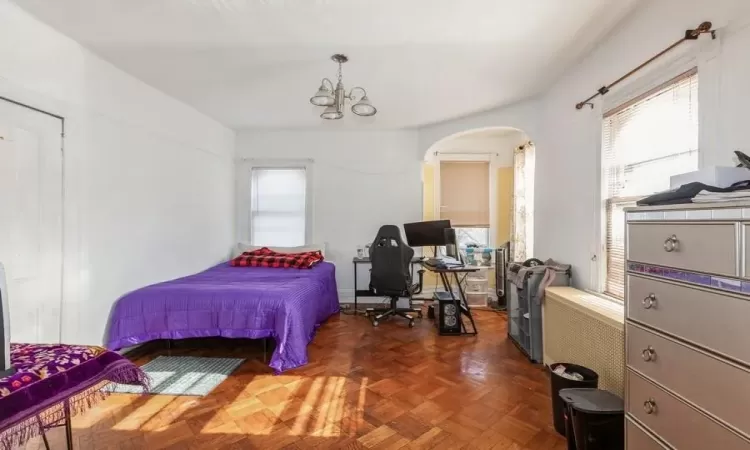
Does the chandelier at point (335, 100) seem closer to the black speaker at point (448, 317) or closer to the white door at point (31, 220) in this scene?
the white door at point (31, 220)

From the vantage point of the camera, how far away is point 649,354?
4.24 feet

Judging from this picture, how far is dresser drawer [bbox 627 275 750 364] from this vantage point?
0.98 meters

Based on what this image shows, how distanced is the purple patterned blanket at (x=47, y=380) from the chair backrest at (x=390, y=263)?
2.78m

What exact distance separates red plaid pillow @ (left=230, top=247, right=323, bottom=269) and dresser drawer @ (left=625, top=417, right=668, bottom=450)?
354cm

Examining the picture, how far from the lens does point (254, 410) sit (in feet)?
7.54

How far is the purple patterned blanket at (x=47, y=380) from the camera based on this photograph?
1.20m

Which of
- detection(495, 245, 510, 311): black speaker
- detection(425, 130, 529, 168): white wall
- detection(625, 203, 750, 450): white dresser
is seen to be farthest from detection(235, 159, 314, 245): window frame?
detection(625, 203, 750, 450): white dresser

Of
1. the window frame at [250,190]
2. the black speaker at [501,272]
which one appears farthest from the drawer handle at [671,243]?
the window frame at [250,190]

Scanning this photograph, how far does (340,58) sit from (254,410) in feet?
8.66

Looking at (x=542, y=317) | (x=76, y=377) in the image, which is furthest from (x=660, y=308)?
(x=76, y=377)

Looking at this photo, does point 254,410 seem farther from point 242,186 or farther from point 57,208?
point 242,186

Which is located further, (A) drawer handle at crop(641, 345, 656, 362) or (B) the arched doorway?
(B) the arched doorway

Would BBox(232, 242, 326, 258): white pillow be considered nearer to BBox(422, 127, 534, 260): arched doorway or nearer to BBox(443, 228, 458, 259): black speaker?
BBox(422, 127, 534, 260): arched doorway

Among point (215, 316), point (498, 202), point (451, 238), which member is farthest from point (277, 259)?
point (498, 202)
